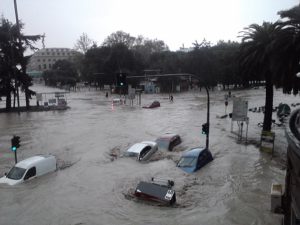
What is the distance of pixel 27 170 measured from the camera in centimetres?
1855

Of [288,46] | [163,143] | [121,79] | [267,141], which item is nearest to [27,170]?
[121,79]

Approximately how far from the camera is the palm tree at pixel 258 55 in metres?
25.7

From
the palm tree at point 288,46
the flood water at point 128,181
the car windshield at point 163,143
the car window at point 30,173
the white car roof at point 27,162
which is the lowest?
the flood water at point 128,181

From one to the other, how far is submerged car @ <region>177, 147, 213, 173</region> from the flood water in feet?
1.56

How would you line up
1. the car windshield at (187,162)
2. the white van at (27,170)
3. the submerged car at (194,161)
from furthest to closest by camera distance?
the car windshield at (187,162) → the submerged car at (194,161) → the white van at (27,170)

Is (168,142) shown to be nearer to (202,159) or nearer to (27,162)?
(202,159)

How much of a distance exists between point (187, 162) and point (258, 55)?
11291 mm

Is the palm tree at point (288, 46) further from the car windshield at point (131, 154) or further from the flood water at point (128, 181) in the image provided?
the car windshield at point (131, 154)

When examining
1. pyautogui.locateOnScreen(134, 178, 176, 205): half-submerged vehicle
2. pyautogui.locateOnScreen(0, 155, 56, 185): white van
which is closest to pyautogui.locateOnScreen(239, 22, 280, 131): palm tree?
pyautogui.locateOnScreen(134, 178, 176, 205): half-submerged vehicle

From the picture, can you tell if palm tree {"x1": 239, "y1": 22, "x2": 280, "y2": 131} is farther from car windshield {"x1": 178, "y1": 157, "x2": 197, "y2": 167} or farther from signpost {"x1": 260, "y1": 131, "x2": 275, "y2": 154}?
car windshield {"x1": 178, "y1": 157, "x2": 197, "y2": 167}

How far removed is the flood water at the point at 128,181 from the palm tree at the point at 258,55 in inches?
206

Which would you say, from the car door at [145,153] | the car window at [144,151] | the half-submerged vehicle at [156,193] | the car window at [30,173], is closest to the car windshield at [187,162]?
the car door at [145,153]

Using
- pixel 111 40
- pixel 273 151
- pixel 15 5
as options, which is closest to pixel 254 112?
pixel 273 151

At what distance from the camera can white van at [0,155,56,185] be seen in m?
18.4
